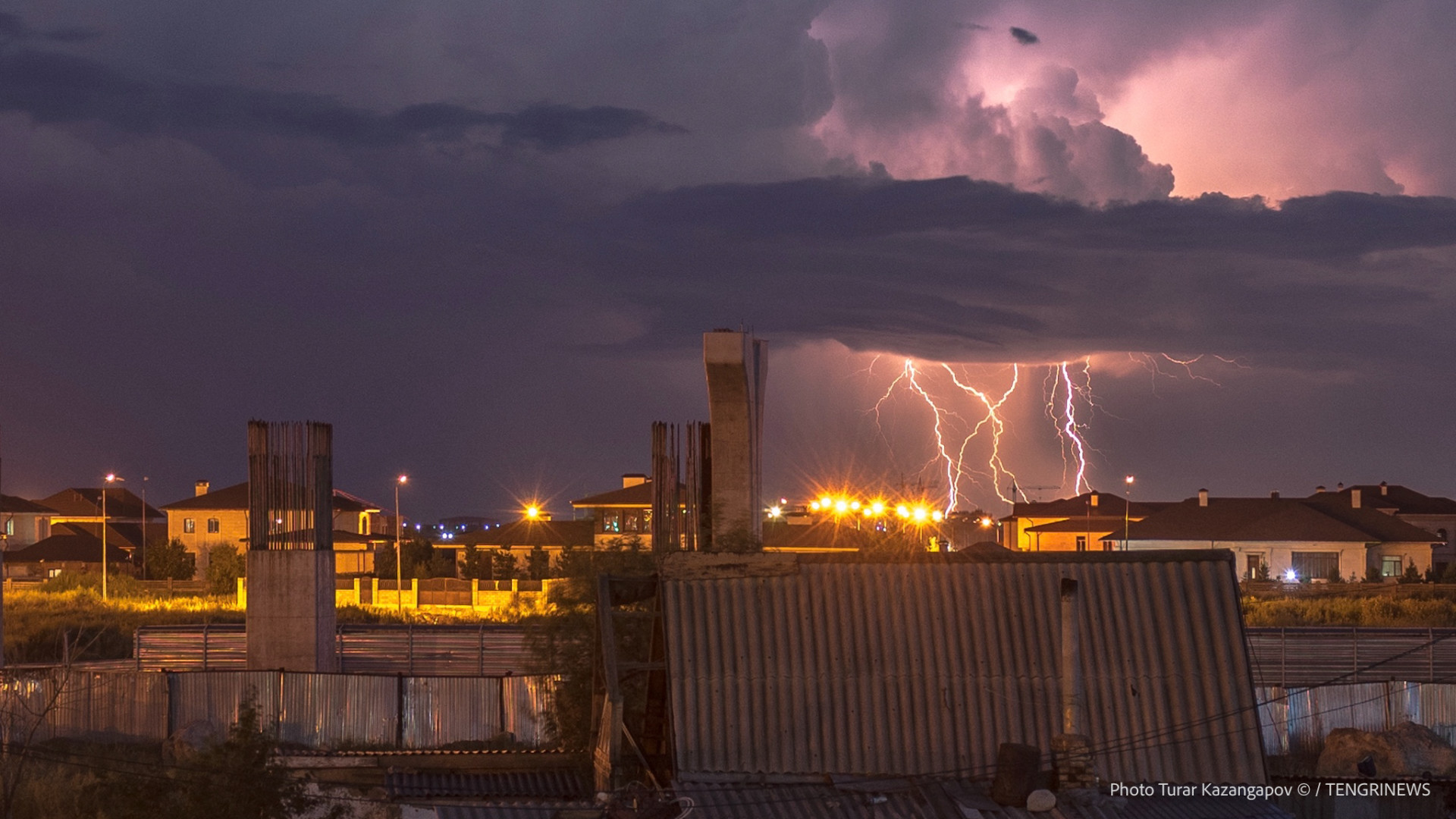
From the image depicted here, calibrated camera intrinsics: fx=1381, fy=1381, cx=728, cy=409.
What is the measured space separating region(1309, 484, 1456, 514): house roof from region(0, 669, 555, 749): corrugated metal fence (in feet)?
277

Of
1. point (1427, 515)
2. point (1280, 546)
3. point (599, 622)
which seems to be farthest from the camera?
point (1427, 515)

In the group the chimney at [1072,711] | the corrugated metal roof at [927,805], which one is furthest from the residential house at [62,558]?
the chimney at [1072,711]

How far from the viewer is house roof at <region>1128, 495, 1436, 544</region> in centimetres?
7306

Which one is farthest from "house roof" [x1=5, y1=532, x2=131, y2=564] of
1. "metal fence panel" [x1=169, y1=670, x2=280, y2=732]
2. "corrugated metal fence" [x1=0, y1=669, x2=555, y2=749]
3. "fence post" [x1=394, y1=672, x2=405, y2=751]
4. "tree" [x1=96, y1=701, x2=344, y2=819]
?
"tree" [x1=96, y1=701, x2=344, y2=819]

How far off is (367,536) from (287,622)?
65075mm

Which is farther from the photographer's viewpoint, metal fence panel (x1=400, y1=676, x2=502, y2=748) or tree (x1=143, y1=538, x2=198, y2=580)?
tree (x1=143, y1=538, x2=198, y2=580)

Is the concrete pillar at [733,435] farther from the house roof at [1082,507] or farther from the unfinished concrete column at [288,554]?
the house roof at [1082,507]

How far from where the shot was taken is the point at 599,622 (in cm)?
1792

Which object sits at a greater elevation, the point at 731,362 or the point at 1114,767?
the point at 731,362

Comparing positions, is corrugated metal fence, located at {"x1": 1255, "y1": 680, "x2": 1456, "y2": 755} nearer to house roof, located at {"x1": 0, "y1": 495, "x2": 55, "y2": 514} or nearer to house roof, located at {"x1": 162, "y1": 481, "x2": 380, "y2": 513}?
house roof, located at {"x1": 162, "y1": 481, "x2": 380, "y2": 513}

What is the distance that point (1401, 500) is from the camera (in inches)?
4193

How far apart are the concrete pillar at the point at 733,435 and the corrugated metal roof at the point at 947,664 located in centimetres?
821

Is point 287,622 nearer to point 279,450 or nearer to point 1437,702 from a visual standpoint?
point 279,450

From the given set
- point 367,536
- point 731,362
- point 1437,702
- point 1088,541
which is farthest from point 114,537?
point 1437,702
